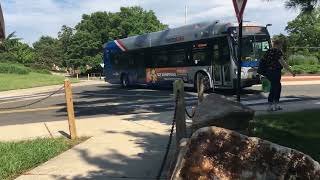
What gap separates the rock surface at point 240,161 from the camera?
4582mm

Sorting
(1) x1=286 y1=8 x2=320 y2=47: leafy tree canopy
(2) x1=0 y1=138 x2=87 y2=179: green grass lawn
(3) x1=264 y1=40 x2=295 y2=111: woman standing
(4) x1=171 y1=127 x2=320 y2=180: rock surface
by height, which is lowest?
(2) x1=0 y1=138 x2=87 y2=179: green grass lawn

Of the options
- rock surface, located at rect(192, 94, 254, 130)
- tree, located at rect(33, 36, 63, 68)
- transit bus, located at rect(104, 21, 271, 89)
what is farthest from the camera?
tree, located at rect(33, 36, 63, 68)

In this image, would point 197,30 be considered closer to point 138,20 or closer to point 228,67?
point 228,67

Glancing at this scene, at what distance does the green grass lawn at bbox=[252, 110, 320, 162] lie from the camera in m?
8.28

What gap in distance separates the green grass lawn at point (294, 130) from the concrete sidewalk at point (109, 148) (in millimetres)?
1654

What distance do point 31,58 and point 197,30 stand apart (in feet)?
268

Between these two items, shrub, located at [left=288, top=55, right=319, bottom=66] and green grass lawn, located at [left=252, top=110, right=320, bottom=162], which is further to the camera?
shrub, located at [left=288, top=55, right=319, bottom=66]

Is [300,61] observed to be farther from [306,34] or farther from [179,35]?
[306,34]

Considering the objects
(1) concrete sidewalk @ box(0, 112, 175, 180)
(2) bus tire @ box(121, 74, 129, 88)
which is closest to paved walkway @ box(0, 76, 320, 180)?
(1) concrete sidewalk @ box(0, 112, 175, 180)

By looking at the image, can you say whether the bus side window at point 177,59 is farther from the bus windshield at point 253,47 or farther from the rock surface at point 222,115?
the rock surface at point 222,115

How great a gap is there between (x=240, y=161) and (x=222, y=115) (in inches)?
164

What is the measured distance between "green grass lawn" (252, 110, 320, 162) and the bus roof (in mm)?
10002

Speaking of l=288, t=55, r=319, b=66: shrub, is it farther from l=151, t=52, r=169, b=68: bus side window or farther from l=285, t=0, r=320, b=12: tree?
l=285, t=0, r=320, b=12: tree

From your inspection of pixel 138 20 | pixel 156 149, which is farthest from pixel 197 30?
pixel 138 20
